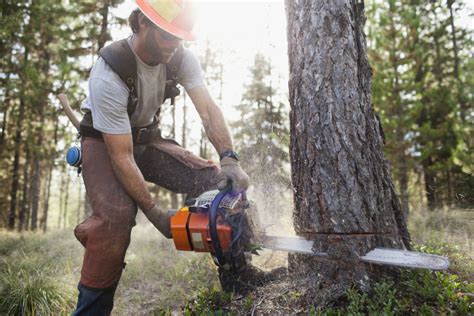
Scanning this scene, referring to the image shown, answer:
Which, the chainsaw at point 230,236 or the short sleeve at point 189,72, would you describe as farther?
the short sleeve at point 189,72

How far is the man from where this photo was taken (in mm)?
2604

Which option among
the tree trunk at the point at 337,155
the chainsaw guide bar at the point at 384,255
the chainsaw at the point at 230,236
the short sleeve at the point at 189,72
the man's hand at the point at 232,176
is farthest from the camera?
the short sleeve at the point at 189,72

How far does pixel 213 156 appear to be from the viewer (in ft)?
58.3

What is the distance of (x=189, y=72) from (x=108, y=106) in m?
0.81

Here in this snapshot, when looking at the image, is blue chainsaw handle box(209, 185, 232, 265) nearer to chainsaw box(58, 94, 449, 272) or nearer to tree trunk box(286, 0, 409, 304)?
chainsaw box(58, 94, 449, 272)

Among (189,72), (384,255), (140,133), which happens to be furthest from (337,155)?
(140,133)

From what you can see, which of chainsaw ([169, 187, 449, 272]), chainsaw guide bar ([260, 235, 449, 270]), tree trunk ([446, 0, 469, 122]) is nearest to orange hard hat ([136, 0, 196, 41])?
chainsaw ([169, 187, 449, 272])

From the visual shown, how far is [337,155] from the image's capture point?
8.23 ft

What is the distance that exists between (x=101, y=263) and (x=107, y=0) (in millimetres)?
9974

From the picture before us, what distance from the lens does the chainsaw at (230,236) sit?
229 cm

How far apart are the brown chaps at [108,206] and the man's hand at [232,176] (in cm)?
32

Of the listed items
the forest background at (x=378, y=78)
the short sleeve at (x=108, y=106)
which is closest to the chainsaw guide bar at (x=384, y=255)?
the short sleeve at (x=108, y=106)

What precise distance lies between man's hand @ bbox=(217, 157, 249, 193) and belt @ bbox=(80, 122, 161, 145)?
873 mm

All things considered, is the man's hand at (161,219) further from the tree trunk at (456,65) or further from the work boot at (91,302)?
the tree trunk at (456,65)
